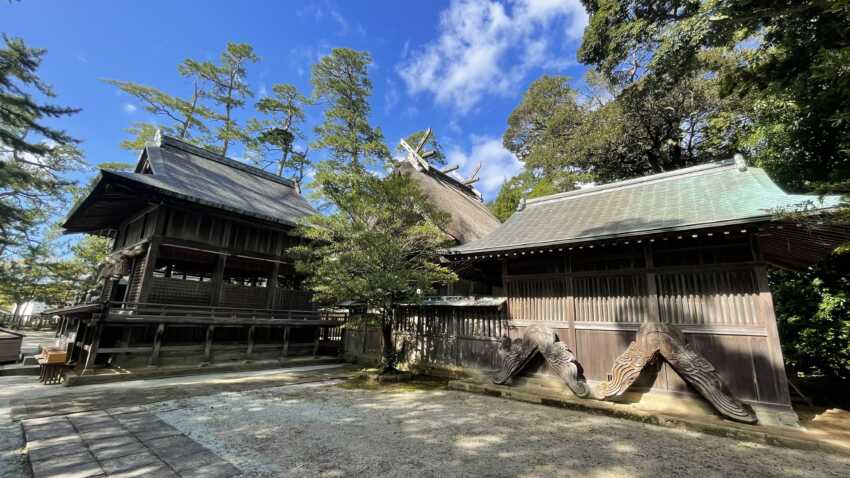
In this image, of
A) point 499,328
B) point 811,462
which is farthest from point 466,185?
point 811,462

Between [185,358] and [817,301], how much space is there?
1547cm

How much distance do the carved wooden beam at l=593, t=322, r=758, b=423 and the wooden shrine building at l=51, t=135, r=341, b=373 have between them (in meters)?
9.41

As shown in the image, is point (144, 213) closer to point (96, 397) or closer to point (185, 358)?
point (185, 358)

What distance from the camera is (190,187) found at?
10078mm

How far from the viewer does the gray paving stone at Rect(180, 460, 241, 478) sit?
Answer: 288cm

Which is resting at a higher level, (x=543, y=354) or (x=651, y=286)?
(x=651, y=286)

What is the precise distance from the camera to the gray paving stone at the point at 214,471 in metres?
2.88

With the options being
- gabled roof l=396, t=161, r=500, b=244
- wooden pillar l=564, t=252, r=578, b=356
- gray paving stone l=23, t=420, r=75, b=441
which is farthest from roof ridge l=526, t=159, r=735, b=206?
gray paving stone l=23, t=420, r=75, b=441

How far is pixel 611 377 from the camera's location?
581 centimetres

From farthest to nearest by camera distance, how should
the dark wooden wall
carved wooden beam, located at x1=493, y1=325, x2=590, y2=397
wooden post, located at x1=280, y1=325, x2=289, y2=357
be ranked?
1. wooden post, located at x1=280, y1=325, x2=289, y2=357
2. carved wooden beam, located at x1=493, y1=325, x2=590, y2=397
3. the dark wooden wall

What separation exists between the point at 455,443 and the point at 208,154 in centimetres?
1500

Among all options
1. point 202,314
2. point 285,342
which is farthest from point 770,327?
point 202,314

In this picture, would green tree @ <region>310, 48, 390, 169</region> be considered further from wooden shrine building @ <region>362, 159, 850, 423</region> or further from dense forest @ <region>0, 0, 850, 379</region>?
wooden shrine building @ <region>362, 159, 850, 423</region>

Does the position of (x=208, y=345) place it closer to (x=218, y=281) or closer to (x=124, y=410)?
(x=218, y=281)
